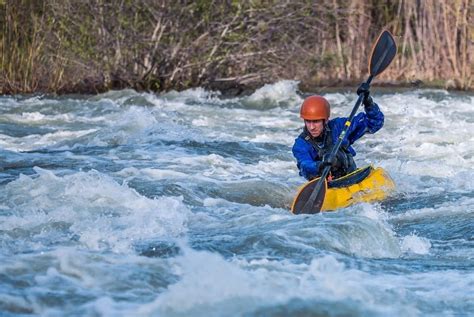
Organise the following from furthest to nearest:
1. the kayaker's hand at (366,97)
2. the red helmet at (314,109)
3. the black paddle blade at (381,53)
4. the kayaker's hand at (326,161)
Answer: the black paddle blade at (381,53)
the kayaker's hand at (366,97)
the red helmet at (314,109)
the kayaker's hand at (326,161)

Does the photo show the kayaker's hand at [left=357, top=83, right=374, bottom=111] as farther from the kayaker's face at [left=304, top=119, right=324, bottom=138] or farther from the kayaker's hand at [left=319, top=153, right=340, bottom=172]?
the kayaker's hand at [left=319, top=153, right=340, bottom=172]

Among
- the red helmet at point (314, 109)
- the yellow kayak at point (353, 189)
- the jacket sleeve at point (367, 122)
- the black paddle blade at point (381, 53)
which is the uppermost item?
the black paddle blade at point (381, 53)

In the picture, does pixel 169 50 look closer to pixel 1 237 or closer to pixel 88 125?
pixel 88 125

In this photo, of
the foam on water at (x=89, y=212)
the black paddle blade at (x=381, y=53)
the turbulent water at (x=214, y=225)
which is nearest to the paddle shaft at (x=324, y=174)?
the turbulent water at (x=214, y=225)

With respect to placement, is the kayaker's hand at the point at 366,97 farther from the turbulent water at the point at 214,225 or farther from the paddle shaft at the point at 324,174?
the turbulent water at the point at 214,225

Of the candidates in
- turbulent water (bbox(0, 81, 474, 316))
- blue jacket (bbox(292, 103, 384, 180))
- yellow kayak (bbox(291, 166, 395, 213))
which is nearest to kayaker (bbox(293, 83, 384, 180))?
blue jacket (bbox(292, 103, 384, 180))

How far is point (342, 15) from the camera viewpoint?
683 inches

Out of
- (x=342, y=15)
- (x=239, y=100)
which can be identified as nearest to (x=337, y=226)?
(x=239, y=100)

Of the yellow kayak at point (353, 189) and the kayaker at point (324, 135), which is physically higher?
the kayaker at point (324, 135)

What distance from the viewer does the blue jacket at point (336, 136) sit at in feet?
25.3

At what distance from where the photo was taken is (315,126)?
7.77 m

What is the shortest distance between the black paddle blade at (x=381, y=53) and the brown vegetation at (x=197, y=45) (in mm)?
6771

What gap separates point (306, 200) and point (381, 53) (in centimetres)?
253

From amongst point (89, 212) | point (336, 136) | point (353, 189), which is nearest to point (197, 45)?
point (336, 136)
